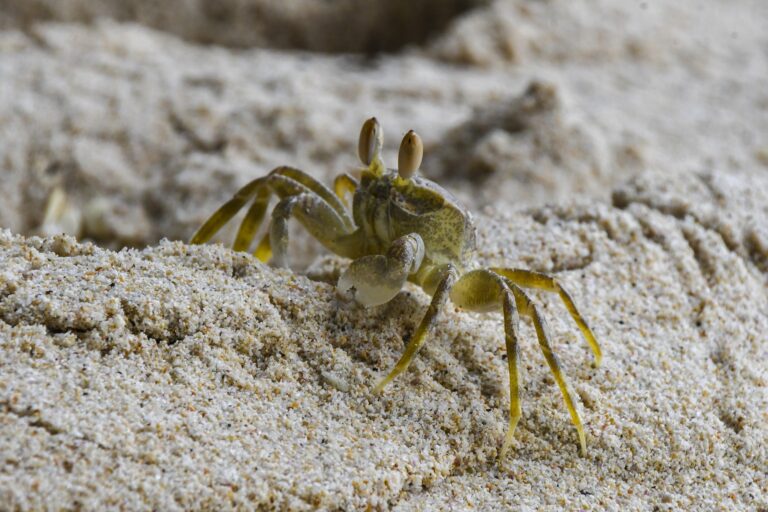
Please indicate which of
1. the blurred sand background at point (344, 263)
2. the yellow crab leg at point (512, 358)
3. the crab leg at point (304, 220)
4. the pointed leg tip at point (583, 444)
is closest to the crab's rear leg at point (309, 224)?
the crab leg at point (304, 220)

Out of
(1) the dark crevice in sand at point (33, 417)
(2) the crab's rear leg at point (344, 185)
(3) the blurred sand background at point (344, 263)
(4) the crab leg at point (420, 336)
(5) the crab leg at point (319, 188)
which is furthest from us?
(2) the crab's rear leg at point (344, 185)

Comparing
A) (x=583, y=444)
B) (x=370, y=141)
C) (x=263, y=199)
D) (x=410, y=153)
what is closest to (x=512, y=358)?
(x=583, y=444)

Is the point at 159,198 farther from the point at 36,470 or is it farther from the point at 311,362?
the point at 36,470

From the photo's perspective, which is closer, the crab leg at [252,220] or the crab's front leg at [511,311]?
the crab's front leg at [511,311]

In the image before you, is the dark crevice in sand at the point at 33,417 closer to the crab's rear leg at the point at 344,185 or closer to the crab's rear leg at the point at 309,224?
the crab's rear leg at the point at 309,224

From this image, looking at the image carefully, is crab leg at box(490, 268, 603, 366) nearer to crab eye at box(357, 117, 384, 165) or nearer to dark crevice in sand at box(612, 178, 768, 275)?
crab eye at box(357, 117, 384, 165)

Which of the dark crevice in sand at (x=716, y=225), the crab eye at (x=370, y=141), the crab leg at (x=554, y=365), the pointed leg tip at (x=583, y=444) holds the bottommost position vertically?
the pointed leg tip at (x=583, y=444)

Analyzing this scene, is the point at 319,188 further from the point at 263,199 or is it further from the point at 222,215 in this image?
the point at 222,215

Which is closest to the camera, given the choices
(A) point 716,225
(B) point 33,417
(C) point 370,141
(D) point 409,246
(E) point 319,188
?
(B) point 33,417

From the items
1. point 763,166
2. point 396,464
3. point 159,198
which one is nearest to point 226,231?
point 159,198
